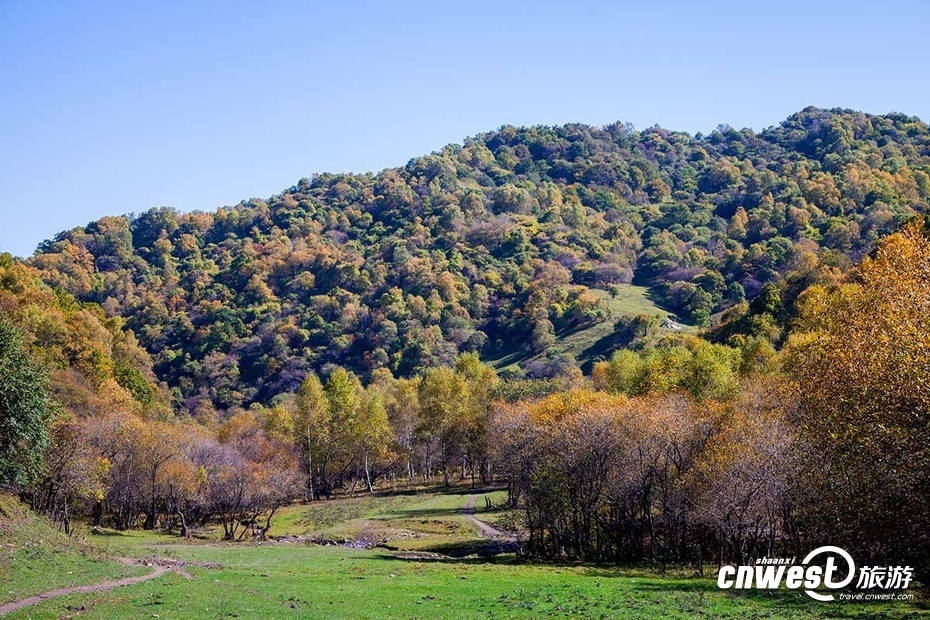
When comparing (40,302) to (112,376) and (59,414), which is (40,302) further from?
(59,414)

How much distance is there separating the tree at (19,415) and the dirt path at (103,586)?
1005 centimetres

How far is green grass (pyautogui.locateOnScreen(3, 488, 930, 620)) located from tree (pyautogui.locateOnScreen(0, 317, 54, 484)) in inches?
328

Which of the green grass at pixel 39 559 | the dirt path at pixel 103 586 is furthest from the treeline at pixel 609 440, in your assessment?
the dirt path at pixel 103 586

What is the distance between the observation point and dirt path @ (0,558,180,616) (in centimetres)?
3034

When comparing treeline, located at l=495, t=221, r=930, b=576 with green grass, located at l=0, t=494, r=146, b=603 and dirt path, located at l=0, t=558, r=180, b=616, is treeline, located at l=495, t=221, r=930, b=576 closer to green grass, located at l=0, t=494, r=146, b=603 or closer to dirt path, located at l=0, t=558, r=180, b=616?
dirt path, located at l=0, t=558, r=180, b=616

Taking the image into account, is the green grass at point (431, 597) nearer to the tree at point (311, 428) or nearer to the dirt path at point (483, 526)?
the dirt path at point (483, 526)

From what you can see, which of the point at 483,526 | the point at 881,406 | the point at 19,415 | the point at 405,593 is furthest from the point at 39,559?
the point at 483,526

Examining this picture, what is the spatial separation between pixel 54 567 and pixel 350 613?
16.8m

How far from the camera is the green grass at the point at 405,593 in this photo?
32031mm

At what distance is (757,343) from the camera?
308 feet

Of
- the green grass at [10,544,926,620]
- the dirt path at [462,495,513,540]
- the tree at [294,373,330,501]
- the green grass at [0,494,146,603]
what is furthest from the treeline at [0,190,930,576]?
the green grass at [10,544,926,620]

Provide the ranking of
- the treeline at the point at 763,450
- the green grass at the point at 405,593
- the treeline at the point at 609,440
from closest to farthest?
the treeline at the point at 763,450 → the treeline at the point at 609,440 → the green grass at the point at 405,593

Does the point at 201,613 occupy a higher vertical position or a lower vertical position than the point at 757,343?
lower

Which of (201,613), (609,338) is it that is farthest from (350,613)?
Result: (609,338)
